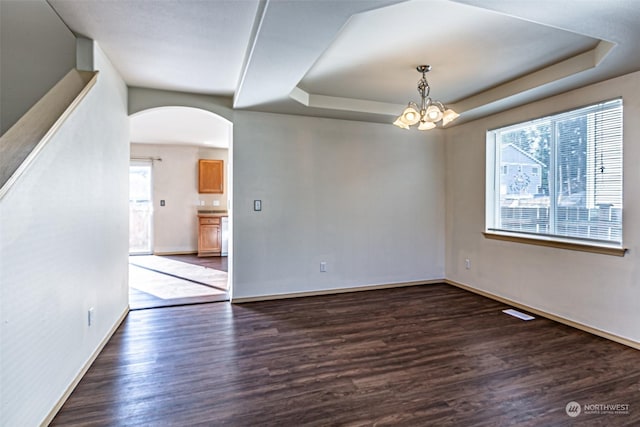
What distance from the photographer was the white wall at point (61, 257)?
1544 millimetres

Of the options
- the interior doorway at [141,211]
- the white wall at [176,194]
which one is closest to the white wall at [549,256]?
the white wall at [176,194]

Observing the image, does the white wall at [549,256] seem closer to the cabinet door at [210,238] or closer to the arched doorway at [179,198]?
the arched doorway at [179,198]

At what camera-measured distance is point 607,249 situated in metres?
3.00

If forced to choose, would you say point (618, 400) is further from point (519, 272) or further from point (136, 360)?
point (136, 360)

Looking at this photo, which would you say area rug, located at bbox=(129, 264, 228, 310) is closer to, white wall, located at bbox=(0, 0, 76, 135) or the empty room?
the empty room

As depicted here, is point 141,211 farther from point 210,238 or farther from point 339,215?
point 339,215

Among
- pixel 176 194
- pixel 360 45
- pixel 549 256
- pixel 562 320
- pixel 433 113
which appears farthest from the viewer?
pixel 176 194

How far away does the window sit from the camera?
3053 mm

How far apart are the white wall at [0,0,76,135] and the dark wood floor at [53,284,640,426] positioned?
2.38m

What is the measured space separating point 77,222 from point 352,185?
3.21 metres

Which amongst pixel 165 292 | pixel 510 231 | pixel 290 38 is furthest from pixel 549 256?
pixel 165 292

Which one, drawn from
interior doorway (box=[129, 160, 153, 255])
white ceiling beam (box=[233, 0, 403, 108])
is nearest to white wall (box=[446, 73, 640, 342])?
white ceiling beam (box=[233, 0, 403, 108])

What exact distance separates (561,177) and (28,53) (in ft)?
17.6

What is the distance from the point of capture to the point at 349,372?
2412mm
